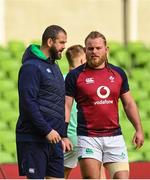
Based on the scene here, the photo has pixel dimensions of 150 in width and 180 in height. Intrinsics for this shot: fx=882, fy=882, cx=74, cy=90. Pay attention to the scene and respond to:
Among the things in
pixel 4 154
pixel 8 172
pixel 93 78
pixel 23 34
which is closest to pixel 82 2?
pixel 23 34

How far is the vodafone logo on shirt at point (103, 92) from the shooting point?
690cm

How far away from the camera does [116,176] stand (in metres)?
6.93

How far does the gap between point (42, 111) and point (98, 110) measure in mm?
567

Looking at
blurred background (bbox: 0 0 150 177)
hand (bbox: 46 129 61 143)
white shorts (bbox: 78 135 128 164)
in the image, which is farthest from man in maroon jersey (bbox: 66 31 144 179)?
blurred background (bbox: 0 0 150 177)

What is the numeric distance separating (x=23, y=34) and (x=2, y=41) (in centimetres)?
39

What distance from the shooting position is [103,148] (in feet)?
22.9

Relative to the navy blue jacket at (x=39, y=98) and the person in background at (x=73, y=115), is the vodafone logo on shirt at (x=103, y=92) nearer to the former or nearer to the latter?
the navy blue jacket at (x=39, y=98)

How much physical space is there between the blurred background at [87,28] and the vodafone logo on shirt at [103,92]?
547 cm

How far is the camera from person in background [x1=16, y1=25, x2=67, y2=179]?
6.43 meters

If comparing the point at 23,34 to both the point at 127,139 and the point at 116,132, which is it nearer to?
the point at 127,139

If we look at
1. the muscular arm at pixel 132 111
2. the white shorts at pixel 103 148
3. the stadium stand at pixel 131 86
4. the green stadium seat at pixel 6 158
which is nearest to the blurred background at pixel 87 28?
the stadium stand at pixel 131 86

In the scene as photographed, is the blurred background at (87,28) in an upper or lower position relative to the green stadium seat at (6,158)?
upper

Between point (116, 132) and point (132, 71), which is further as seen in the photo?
point (132, 71)

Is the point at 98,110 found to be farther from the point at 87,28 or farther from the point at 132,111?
the point at 87,28
